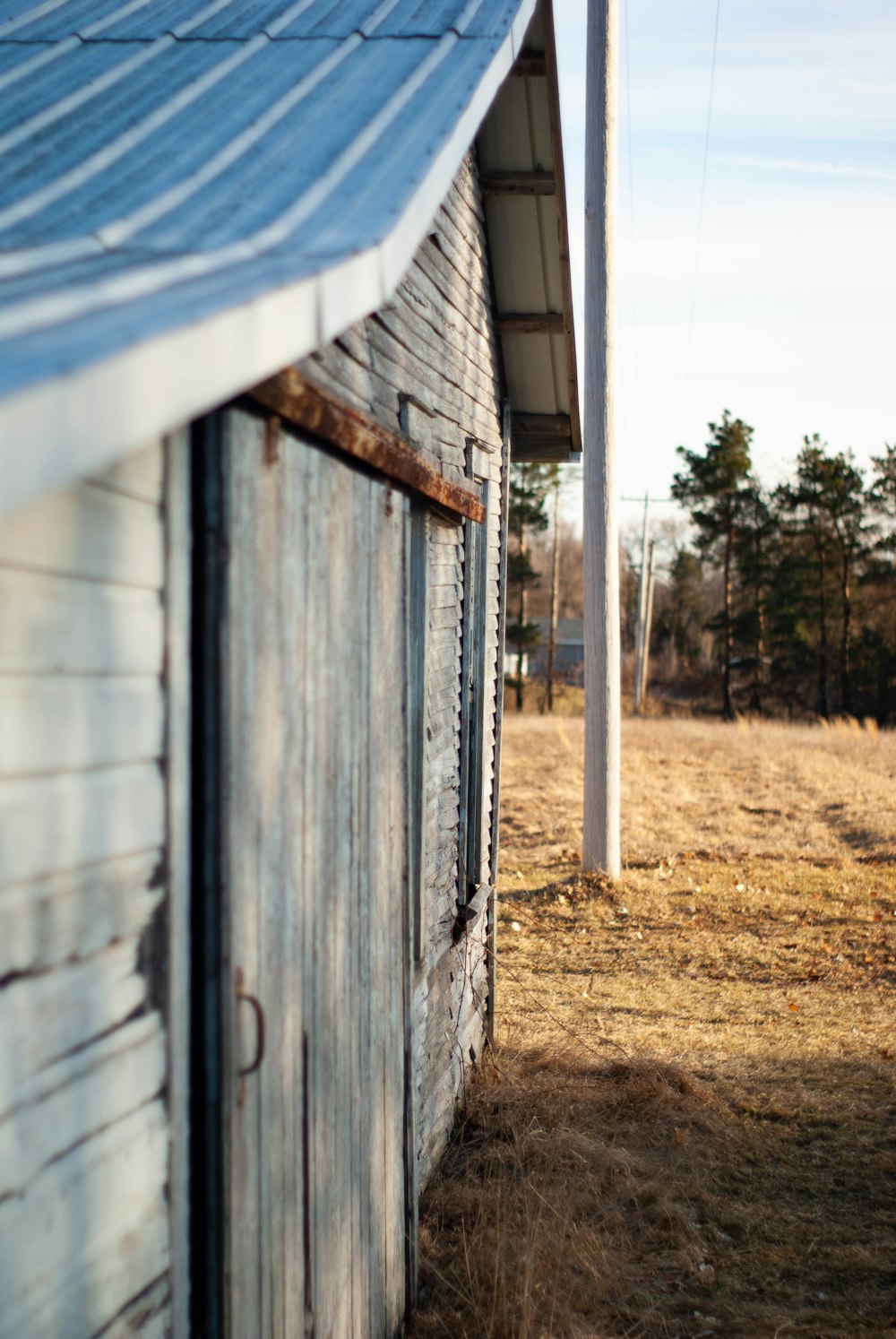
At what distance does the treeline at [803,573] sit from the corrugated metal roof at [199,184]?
3360 cm

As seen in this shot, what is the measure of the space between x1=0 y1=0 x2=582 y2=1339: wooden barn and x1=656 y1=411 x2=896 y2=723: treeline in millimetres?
33730

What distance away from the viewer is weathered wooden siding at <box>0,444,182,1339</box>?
5.45 ft

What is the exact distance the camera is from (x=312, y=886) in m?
2.65

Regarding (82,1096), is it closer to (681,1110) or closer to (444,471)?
(444,471)

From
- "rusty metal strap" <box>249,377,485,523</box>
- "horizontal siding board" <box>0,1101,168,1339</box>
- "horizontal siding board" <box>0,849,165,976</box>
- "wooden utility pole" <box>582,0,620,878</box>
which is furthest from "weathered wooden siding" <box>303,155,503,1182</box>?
"wooden utility pole" <box>582,0,620,878</box>

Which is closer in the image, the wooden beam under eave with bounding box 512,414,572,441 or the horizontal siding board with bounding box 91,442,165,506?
the horizontal siding board with bounding box 91,442,165,506

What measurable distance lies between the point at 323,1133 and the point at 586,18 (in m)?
10.2

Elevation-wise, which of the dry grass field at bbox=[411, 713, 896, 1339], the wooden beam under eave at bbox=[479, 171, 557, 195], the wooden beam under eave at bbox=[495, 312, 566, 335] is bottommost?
the dry grass field at bbox=[411, 713, 896, 1339]

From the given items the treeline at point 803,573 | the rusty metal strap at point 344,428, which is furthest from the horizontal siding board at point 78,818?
Answer: the treeline at point 803,573

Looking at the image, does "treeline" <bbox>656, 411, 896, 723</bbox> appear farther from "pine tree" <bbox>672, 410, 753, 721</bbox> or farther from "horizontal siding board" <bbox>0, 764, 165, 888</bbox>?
"horizontal siding board" <bbox>0, 764, 165, 888</bbox>

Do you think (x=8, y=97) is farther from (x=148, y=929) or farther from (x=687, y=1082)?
(x=687, y=1082)

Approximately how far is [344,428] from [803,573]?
35590mm

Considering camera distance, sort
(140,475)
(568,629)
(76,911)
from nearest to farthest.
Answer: (76,911) < (140,475) < (568,629)

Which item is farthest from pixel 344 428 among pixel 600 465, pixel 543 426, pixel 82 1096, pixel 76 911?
pixel 600 465
